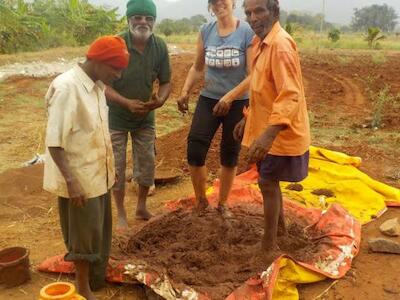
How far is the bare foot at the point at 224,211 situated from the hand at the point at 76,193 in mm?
1613

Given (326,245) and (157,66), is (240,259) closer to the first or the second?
(326,245)

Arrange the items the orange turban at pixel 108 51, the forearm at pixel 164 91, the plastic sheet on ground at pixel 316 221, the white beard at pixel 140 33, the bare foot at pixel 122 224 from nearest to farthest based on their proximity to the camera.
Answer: the orange turban at pixel 108 51, the plastic sheet on ground at pixel 316 221, the white beard at pixel 140 33, the forearm at pixel 164 91, the bare foot at pixel 122 224

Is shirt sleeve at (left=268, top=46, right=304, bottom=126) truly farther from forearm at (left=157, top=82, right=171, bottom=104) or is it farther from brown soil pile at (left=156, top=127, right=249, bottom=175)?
brown soil pile at (left=156, top=127, right=249, bottom=175)

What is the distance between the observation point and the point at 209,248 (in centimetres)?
361

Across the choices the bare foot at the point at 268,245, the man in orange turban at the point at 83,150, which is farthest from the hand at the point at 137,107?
the bare foot at the point at 268,245

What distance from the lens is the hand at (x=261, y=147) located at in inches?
112

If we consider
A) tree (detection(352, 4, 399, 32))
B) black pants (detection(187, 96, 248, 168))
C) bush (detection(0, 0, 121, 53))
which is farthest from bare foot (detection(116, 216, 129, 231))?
tree (detection(352, 4, 399, 32))

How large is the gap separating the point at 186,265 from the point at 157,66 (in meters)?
1.56

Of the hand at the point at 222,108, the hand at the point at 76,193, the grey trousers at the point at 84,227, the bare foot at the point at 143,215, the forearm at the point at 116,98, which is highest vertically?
the forearm at the point at 116,98

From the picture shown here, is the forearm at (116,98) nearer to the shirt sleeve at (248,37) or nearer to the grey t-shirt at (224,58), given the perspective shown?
the grey t-shirt at (224,58)

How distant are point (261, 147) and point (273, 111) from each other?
0.22 m

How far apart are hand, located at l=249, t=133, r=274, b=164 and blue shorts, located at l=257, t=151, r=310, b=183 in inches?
8.4

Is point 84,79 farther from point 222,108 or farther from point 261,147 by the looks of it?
point 222,108

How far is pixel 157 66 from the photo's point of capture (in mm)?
3934
